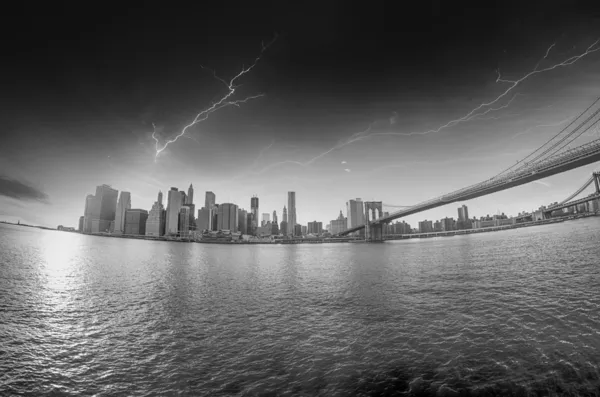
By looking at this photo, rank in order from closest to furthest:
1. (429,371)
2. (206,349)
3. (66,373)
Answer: (429,371)
(66,373)
(206,349)

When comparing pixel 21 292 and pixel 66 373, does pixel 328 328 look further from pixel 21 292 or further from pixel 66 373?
pixel 21 292

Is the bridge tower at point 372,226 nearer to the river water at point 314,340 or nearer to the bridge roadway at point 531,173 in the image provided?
the bridge roadway at point 531,173

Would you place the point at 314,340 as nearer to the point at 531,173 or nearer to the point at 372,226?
the point at 531,173

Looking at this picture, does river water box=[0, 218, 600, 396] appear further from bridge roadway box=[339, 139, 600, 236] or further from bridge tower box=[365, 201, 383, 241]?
bridge tower box=[365, 201, 383, 241]

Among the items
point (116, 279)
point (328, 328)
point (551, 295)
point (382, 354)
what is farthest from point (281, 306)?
point (116, 279)

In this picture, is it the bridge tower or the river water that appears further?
the bridge tower

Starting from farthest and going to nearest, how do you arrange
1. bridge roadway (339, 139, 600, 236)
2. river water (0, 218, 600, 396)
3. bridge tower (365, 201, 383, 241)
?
bridge tower (365, 201, 383, 241), bridge roadway (339, 139, 600, 236), river water (0, 218, 600, 396)

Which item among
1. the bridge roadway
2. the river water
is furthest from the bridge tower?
the river water

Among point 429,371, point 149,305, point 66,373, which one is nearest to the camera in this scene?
point 429,371

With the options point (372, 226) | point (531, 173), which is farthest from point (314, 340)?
point (372, 226)

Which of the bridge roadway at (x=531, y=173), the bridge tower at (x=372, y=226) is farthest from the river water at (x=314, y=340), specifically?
the bridge tower at (x=372, y=226)

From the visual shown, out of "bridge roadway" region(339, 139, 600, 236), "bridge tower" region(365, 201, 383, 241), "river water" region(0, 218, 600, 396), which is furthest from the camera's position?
"bridge tower" region(365, 201, 383, 241)
